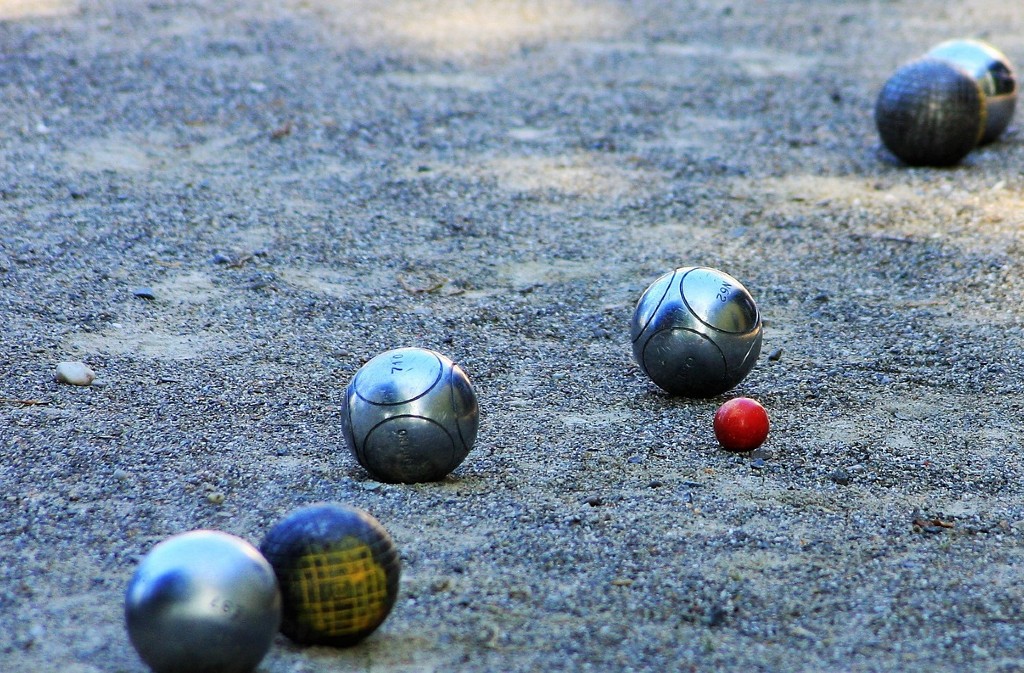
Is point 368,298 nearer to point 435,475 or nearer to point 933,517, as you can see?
point 435,475

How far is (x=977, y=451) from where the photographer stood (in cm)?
610

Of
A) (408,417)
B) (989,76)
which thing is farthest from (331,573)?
(989,76)

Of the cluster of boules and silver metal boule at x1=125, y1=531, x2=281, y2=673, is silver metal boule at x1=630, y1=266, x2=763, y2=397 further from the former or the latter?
the cluster of boules

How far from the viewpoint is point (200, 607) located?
381 centimetres

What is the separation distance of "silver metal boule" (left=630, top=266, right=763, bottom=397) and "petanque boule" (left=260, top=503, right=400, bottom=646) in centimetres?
267

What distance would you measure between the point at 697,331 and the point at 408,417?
1.81m

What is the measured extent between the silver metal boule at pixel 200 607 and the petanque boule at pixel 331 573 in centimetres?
25

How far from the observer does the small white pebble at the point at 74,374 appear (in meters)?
6.66

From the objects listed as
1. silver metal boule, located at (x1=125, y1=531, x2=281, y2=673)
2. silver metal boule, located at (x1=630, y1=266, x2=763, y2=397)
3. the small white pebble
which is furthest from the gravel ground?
silver metal boule, located at (x1=125, y1=531, x2=281, y2=673)

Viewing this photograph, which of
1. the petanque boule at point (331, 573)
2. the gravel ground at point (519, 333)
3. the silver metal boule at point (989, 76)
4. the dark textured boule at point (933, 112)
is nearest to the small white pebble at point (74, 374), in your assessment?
the gravel ground at point (519, 333)

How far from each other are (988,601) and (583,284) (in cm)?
418

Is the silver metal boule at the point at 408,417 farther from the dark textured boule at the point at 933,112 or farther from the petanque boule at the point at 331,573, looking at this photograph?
the dark textured boule at the point at 933,112

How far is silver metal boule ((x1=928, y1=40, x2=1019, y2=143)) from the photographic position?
1074 centimetres

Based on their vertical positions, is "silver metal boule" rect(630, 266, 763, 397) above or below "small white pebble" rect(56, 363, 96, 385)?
above
